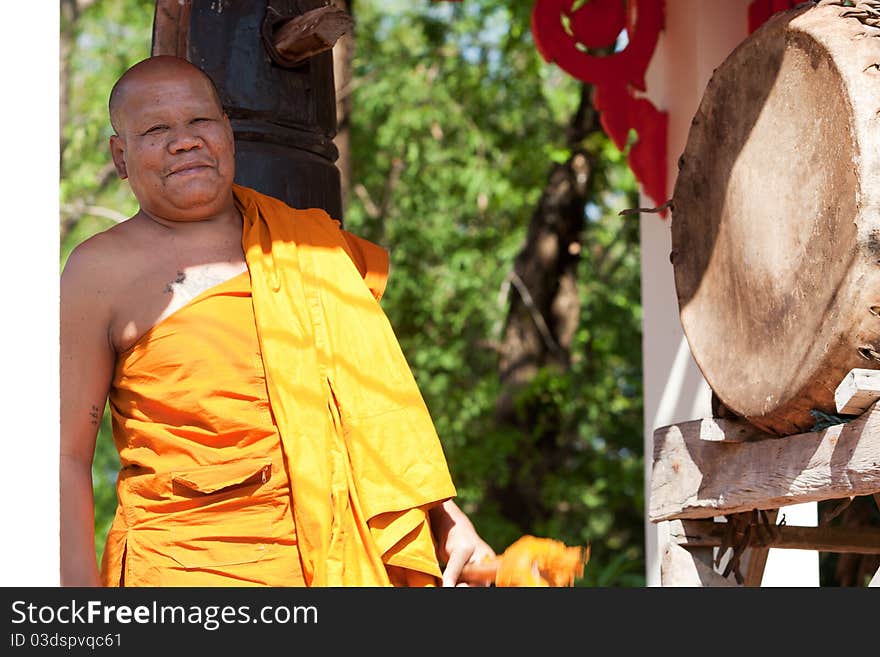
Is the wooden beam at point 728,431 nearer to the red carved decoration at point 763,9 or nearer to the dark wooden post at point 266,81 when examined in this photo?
the dark wooden post at point 266,81

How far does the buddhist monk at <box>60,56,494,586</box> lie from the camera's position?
2.50 m

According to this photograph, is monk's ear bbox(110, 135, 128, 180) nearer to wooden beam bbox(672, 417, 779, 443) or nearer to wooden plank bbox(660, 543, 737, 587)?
wooden beam bbox(672, 417, 779, 443)

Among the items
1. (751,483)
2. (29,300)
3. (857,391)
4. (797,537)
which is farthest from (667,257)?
(29,300)

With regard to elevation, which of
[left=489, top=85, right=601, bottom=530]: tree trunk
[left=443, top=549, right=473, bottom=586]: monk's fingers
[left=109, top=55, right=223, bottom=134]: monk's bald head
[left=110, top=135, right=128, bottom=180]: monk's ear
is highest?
[left=489, top=85, right=601, bottom=530]: tree trunk

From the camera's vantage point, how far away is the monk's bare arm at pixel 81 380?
254cm

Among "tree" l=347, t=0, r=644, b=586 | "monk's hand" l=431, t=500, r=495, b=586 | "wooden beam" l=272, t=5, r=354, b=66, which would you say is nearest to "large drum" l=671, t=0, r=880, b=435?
"monk's hand" l=431, t=500, r=495, b=586

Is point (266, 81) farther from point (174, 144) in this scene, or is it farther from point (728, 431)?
point (728, 431)

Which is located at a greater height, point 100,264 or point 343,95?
point 343,95

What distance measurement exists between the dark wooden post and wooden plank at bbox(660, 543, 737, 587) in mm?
1097

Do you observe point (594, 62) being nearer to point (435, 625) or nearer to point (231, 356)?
point (231, 356)

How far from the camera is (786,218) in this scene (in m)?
2.84

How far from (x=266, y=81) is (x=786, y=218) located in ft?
3.85

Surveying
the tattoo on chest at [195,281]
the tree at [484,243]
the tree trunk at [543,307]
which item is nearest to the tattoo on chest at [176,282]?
the tattoo on chest at [195,281]

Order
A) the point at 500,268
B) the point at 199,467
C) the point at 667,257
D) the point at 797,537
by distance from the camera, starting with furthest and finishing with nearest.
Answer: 1. the point at 500,268
2. the point at 667,257
3. the point at 797,537
4. the point at 199,467
